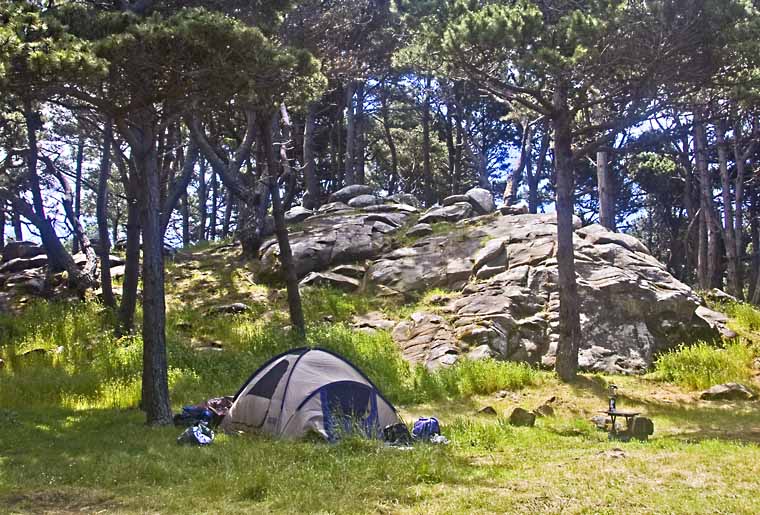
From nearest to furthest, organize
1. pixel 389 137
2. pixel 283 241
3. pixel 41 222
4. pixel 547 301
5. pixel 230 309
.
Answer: pixel 283 241
pixel 547 301
pixel 230 309
pixel 41 222
pixel 389 137

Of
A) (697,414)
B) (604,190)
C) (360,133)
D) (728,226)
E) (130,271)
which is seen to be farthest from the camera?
(360,133)

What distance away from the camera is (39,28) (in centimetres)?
848

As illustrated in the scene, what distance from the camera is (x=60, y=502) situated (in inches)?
243

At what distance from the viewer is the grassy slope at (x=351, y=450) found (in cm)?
595

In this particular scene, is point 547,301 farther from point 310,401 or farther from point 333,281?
point 310,401

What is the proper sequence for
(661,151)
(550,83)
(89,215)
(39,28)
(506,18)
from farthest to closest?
(89,215) → (661,151) → (550,83) → (506,18) → (39,28)

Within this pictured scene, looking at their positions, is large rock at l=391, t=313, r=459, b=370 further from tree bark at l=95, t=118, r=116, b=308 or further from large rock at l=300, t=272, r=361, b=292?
tree bark at l=95, t=118, r=116, b=308

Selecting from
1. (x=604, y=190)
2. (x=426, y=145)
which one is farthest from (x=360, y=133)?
(x=604, y=190)

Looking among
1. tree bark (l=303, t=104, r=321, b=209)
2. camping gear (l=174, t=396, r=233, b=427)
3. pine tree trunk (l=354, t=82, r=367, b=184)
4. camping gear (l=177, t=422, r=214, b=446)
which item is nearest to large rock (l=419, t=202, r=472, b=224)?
tree bark (l=303, t=104, r=321, b=209)

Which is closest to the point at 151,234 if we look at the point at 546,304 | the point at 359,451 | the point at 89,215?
the point at 359,451

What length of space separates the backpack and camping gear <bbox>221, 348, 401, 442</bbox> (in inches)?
19.2

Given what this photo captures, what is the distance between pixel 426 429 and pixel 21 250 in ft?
59.3

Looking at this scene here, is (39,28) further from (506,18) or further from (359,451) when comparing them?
(506,18)

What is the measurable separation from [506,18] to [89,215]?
112ft
